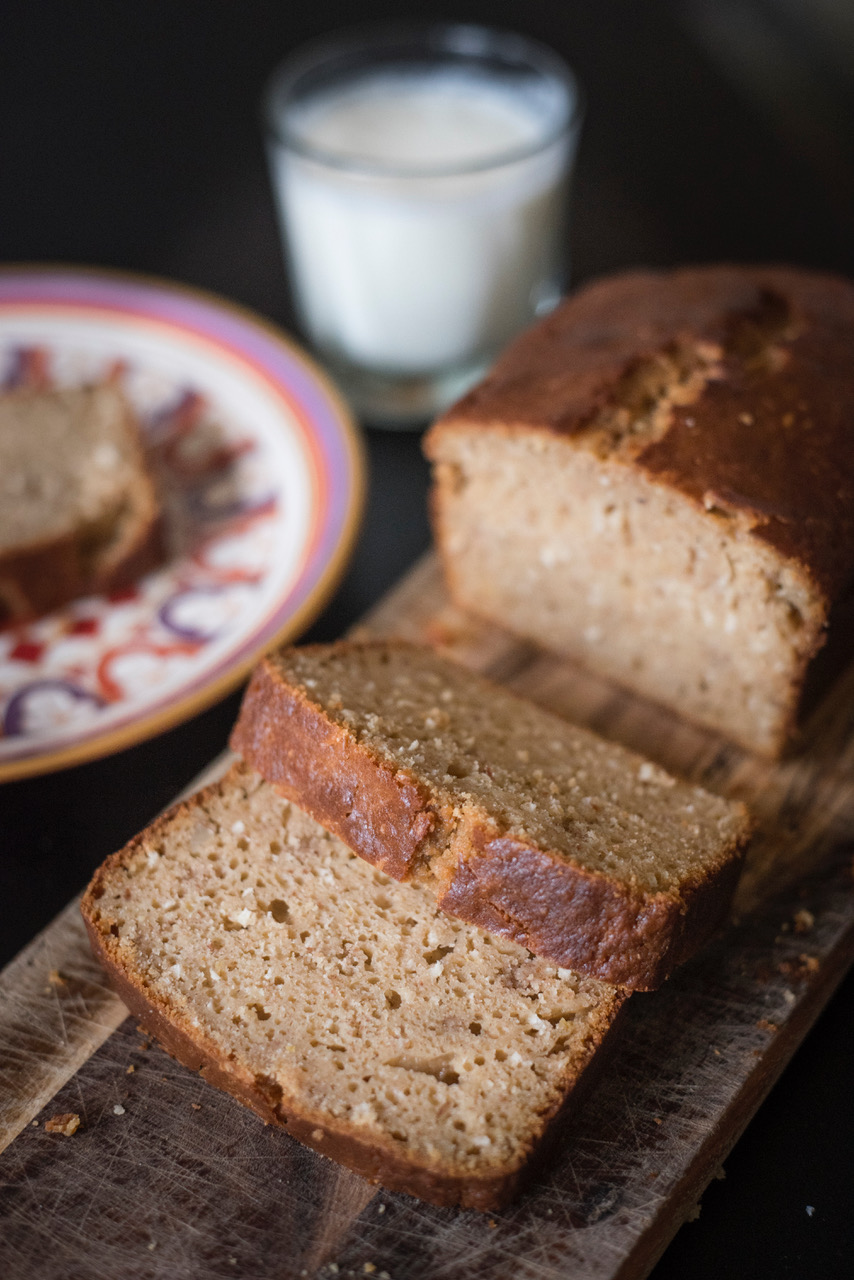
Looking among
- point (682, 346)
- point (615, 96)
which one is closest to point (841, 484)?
point (682, 346)

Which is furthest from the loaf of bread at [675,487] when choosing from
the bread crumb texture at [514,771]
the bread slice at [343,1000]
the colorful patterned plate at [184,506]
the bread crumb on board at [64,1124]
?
the bread crumb on board at [64,1124]

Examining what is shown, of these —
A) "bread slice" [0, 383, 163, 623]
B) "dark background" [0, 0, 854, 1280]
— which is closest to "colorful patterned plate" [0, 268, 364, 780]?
"bread slice" [0, 383, 163, 623]

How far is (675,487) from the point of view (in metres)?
2.58

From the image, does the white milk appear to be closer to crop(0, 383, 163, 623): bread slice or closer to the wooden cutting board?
crop(0, 383, 163, 623): bread slice

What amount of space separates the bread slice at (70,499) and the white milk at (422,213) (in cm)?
78

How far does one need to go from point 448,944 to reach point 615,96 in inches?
156

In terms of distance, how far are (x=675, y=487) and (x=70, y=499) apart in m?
1.79

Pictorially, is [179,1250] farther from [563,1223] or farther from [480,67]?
[480,67]

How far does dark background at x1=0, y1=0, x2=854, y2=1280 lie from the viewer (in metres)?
4.45

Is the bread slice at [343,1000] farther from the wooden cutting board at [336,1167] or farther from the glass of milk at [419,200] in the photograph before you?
the glass of milk at [419,200]

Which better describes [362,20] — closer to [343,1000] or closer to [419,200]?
[419,200]

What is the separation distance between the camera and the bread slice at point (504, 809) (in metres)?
2.19

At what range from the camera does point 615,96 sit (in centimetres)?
498

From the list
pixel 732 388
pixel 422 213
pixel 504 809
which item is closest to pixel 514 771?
pixel 504 809
